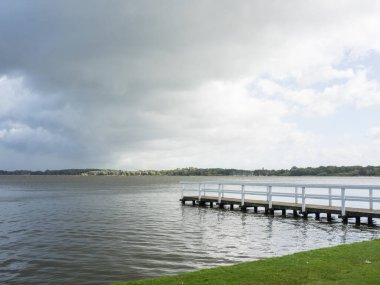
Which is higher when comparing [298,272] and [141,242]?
[298,272]

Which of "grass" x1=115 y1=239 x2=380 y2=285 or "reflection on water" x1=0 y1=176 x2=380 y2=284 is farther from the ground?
"grass" x1=115 y1=239 x2=380 y2=285

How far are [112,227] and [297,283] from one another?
20.0 meters

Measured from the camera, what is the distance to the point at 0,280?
13703mm

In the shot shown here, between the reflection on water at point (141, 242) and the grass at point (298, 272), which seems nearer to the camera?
the grass at point (298, 272)

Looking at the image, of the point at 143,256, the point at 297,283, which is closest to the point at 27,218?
the point at 143,256

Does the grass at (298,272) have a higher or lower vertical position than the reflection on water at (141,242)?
higher

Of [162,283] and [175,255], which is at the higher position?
[162,283]

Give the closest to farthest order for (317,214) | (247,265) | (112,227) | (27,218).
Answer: (247,265), (112,227), (317,214), (27,218)

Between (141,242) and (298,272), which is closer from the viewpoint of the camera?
(298,272)

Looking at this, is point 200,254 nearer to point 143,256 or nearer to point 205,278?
point 143,256

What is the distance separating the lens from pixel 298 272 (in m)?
10.1

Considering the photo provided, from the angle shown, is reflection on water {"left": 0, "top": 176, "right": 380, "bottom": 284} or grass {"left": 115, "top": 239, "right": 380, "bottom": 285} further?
reflection on water {"left": 0, "top": 176, "right": 380, "bottom": 284}

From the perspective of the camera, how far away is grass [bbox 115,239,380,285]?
933 centimetres

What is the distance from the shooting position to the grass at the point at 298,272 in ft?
30.6
